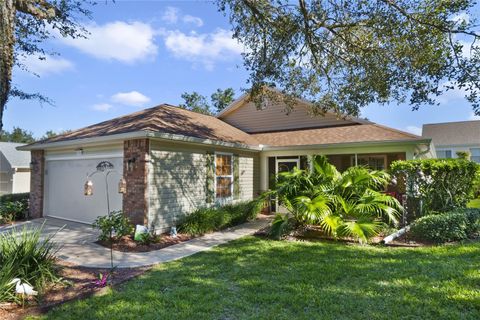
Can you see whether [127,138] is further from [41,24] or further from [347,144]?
[347,144]

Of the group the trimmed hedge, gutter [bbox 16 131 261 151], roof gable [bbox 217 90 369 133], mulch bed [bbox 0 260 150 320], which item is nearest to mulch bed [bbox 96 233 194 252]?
mulch bed [bbox 0 260 150 320]

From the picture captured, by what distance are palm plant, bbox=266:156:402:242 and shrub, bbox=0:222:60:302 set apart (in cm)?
576

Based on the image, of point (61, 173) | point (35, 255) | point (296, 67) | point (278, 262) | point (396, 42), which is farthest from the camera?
point (61, 173)

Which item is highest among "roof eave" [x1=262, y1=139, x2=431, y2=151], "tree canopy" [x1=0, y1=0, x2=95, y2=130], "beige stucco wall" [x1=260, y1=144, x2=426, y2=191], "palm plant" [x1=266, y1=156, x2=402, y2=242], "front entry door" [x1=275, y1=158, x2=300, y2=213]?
"tree canopy" [x1=0, y1=0, x2=95, y2=130]

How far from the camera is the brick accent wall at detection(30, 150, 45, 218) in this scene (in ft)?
39.7

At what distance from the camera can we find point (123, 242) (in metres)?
7.82

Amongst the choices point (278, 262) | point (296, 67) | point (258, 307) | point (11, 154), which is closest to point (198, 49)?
point (296, 67)

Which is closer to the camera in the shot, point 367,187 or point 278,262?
point 278,262

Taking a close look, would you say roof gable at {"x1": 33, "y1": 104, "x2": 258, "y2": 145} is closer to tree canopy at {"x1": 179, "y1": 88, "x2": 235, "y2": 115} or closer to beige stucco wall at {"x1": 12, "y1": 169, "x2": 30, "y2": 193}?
beige stucco wall at {"x1": 12, "y1": 169, "x2": 30, "y2": 193}

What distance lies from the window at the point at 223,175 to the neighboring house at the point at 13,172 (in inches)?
655

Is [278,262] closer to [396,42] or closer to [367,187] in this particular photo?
[367,187]

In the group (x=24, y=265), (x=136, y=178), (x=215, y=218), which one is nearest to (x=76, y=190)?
(x=136, y=178)

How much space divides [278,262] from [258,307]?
207 cm

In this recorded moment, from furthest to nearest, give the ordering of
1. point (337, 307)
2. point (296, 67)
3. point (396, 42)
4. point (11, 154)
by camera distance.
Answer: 1. point (11, 154)
2. point (296, 67)
3. point (396, 42)
4. point (337, 307)
